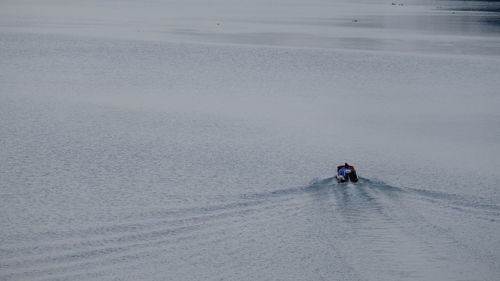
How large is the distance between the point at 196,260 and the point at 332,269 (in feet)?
4.01

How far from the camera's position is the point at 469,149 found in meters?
9.95

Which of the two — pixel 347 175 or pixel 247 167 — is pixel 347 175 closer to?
pixel 347 175

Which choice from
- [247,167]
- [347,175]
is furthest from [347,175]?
[247,167]

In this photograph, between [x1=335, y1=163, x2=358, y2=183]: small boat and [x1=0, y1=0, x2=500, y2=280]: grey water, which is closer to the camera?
[x1=0, y1=0, x2=500, y2=280]: grey water

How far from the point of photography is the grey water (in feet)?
19.4

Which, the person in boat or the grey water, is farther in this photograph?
the person in boat

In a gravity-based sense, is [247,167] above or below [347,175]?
above

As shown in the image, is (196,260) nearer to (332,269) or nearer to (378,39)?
(332,269)

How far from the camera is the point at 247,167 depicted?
8930 millimetres

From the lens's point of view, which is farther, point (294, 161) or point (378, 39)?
point (378, 39)

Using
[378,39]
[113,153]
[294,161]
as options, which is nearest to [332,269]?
[294,161]

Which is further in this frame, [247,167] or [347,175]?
[247,167]

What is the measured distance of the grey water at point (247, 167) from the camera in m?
5.92

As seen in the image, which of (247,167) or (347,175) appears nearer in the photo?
(347,175)
